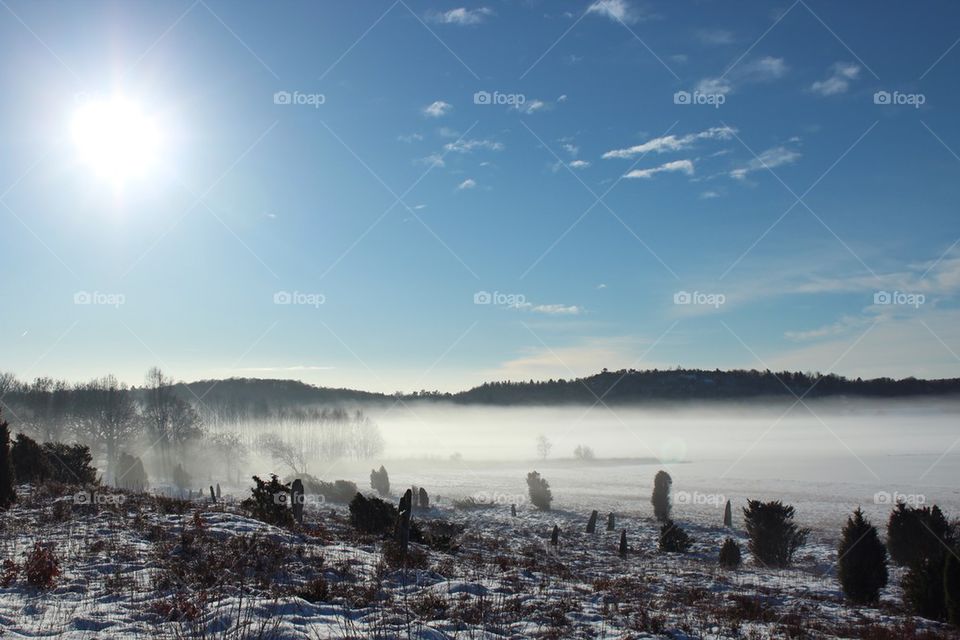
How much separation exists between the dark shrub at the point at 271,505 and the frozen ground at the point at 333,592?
0.98 metres

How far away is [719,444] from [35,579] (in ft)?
571

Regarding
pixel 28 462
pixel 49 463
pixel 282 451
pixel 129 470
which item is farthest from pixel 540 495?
pixel 282 451

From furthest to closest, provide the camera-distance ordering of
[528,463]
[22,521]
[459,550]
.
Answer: [528,463], [459,550], [22,521]

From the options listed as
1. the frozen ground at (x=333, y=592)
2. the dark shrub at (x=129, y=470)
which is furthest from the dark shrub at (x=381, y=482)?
the frozen ground at (x=333, y=592)

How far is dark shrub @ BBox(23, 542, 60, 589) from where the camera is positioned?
8383mm

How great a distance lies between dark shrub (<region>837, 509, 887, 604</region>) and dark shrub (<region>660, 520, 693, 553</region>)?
1178 centimetres

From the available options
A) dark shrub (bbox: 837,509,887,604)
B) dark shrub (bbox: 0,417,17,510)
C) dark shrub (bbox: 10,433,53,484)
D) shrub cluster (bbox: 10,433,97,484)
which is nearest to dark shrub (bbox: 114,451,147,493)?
shrub cluster (bbox: 10,433,97,484)

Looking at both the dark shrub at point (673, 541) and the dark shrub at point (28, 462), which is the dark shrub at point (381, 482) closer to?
the dark shrub at point (673, 541)

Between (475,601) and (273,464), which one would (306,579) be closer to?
(475,601)

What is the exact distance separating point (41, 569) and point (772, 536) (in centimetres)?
2373

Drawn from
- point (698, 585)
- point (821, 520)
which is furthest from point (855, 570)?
point (821, 520)

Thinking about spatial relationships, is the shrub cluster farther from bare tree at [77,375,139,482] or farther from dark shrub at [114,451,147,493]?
bare tree at [77,375,139,482]

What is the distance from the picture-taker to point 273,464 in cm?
9650

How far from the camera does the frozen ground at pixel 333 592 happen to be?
7281 mm
